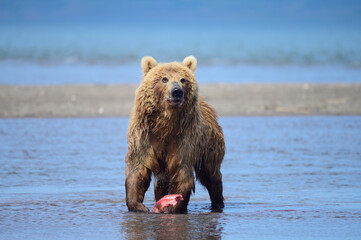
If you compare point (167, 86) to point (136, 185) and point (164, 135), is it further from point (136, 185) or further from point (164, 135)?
point (136, 185)

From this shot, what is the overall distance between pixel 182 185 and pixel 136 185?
439 millimetres

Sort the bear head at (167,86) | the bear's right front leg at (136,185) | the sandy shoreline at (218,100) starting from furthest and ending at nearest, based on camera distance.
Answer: the sandy shoreline at (218,100), the bear's right front leg at (136,185), the bear head at (167,86)

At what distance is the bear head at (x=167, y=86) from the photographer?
7.12m

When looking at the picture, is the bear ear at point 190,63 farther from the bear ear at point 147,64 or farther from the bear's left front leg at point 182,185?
the bear's left front leg at point 182,185

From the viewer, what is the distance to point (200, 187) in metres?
9.60

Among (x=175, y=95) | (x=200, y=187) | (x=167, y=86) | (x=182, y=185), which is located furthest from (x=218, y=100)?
(x=175, y=95)

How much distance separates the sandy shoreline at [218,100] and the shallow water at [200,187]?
1766 millimetres

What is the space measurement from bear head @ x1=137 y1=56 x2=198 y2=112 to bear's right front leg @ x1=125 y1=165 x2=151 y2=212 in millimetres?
640

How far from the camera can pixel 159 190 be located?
7750 mm

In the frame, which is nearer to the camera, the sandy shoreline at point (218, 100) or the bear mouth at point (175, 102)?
the bear mouth at point (175, 102)

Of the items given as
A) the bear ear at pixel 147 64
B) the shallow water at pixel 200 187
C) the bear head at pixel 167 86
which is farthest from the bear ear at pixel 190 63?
the shallow water at pixel 200 187

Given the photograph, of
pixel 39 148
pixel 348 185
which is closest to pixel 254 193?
pixel 348 185

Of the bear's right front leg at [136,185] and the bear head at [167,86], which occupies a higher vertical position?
the bear head at [167,86]

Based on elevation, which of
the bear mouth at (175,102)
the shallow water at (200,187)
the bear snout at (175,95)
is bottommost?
the shallow water at (200,187)
